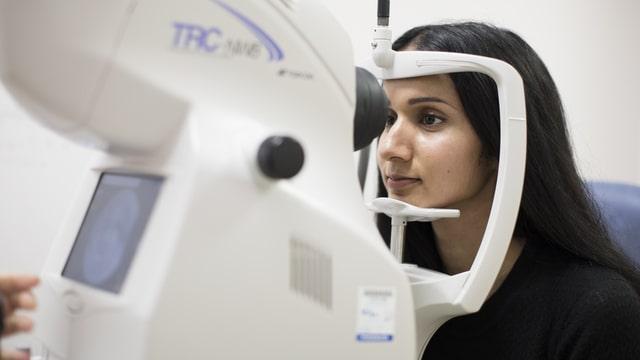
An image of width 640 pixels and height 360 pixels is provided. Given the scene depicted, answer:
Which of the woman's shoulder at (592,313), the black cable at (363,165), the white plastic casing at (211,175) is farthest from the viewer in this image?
the black cable at (363,165)

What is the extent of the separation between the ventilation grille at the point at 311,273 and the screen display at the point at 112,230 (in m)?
0.14

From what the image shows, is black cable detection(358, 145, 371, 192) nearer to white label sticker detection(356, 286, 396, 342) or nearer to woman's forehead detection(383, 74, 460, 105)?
woman's forehead detection(383, 74, 460, 105)

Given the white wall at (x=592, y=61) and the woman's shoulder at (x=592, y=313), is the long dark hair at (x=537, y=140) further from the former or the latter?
the white wall at (x=592, y=61)

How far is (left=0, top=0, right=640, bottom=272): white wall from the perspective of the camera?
1748 mm

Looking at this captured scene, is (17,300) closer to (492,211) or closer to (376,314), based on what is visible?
(376,314)

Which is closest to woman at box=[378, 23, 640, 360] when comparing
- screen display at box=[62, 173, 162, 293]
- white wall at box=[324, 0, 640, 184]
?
screen display at box=[62, 173, 162, 293]

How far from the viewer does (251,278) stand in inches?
23.0

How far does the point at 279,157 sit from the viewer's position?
58 cm

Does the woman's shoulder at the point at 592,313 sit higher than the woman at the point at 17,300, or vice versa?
the woman's shoulder at the point at 592,313

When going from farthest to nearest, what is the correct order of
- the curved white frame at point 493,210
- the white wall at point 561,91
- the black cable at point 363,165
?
the white wall at point 561,91 → the black cable at point 363,165 → the curved white frame at point 493,210

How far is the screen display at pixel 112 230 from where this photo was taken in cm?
60

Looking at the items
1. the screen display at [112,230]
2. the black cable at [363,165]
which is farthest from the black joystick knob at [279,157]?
the black cable at [363,165]

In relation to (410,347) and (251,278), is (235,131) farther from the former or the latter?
(410,347)

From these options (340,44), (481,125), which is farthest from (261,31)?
(481,125)
